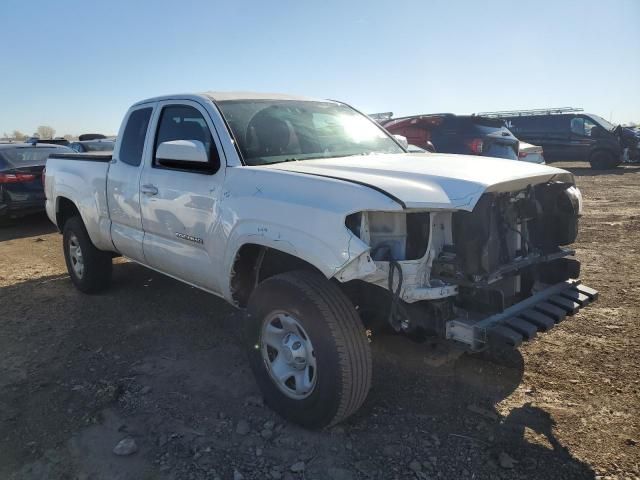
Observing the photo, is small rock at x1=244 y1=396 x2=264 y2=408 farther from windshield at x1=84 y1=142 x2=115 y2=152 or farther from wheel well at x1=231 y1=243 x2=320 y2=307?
windshield at x1=84 y1=142 x2=115 y2=152

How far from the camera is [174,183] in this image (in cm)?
386

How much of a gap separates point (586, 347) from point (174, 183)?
3263mm

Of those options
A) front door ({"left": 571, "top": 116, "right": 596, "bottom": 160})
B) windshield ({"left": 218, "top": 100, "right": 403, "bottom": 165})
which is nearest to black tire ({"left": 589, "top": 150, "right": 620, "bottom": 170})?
front door ({"left": 571, "top": 116, "right": 596, "bottom": 160})

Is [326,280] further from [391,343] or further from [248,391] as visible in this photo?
[391,343]

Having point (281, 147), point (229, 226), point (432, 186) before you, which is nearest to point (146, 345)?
point (229, 226)

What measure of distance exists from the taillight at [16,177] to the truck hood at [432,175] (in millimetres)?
7975

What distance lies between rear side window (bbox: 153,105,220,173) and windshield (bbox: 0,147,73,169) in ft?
22.3

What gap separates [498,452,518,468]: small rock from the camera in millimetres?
2638

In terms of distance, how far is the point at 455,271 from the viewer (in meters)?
2.70

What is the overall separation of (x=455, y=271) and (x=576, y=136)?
17.7 meters

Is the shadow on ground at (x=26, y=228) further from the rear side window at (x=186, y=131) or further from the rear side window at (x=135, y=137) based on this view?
the rear side window at (x=186, y=131)

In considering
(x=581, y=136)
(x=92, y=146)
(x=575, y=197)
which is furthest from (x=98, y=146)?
(x=581, y=136)

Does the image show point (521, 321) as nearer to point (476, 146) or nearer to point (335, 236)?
point (335, 236)

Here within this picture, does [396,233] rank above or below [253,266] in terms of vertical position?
above
